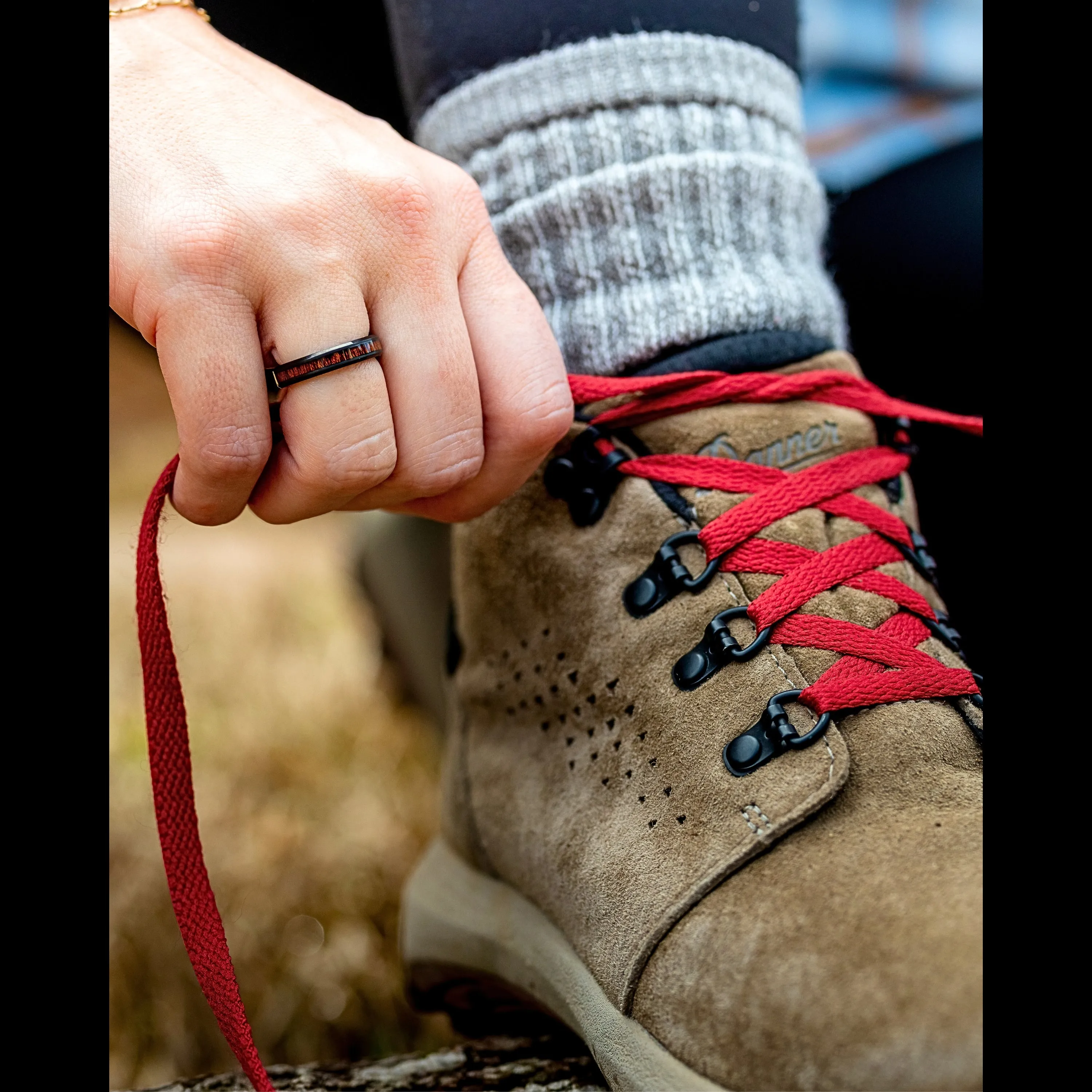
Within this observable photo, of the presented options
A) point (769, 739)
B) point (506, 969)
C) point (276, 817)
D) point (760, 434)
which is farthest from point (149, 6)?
point (276, 817)

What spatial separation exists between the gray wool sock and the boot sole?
0.44 meters

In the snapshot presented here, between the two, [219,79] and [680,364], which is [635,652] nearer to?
[680,364]

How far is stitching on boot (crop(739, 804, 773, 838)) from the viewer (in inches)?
21.7

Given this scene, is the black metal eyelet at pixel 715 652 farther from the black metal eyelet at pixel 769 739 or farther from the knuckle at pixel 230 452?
the knuckle at pixel 230 452

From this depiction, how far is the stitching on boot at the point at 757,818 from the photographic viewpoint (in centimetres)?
55

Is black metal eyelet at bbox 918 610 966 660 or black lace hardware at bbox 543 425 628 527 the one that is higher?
black lace hardware at bbox 543 425 628 527

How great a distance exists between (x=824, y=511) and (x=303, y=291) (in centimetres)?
39

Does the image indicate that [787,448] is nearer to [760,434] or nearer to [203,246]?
[760,434]

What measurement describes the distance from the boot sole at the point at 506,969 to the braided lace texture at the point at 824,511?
0.23m

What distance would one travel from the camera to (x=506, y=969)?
0.77 metres

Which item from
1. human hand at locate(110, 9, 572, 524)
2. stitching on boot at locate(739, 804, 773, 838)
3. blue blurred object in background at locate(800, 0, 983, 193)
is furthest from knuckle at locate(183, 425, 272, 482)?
blue blurred object in background at locate(800, 0, 983, 193)

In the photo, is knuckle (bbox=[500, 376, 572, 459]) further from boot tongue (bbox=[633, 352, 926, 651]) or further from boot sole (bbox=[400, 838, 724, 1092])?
boot sole (bbox=[400, 838, 724, 1092])

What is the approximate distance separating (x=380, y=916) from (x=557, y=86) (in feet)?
3.25

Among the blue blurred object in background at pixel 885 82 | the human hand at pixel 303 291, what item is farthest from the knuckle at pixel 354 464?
the blue blurred object in background at pixel 885 82
